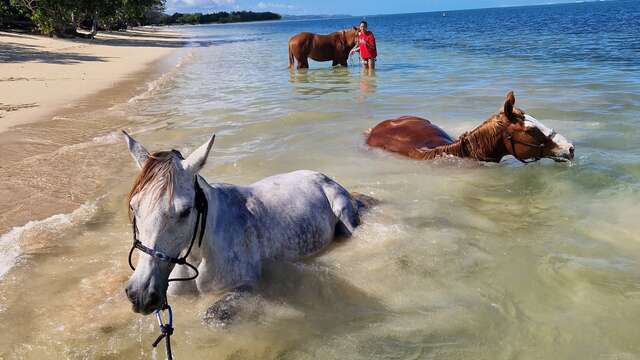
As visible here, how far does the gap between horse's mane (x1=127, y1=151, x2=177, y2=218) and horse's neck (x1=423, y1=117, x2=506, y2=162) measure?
5.29m

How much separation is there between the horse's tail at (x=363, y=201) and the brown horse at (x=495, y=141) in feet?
6.52

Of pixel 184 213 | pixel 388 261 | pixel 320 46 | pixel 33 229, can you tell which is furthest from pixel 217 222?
pixel 320 46

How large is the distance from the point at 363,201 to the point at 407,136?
108 inches

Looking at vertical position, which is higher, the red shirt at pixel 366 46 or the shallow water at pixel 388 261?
the red shirt at pixel 366 46

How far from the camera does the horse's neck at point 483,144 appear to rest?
704 centimetres

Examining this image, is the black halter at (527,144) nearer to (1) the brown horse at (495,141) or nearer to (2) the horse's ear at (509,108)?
(1) the brown horse at (495,141)

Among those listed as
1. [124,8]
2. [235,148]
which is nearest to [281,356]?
[235,148]

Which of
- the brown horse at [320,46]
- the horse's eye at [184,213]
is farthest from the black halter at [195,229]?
the brown horse at [320,46]

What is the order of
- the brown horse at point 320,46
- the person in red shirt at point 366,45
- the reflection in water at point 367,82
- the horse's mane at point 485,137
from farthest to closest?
1. the brown horse at point 320,46
2. the person in red shirt at point 366,45
3. the reflection in water at point 367,82
4. the horse's mane at point 485,137

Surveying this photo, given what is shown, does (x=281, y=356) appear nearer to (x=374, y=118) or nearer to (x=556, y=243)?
(x=556, y=243)

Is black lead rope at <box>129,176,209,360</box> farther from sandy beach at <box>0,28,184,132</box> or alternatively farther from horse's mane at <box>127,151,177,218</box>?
sandy beach at <box>0,28,184,132</box>

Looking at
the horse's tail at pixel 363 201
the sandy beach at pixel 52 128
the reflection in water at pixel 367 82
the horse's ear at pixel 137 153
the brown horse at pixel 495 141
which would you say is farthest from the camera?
the reflection in water at pixel 367 82

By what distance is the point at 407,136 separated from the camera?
8078 millimetres

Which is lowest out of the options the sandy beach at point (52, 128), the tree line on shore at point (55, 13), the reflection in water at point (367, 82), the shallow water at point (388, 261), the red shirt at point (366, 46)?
the shallow water at point (388, 261)
